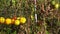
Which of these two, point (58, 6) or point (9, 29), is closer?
point (9, 29)

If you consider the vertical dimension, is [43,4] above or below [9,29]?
above

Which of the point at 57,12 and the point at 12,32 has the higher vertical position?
the point at 57,12

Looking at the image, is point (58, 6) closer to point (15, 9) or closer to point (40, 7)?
point (40, 7)

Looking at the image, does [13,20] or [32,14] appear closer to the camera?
[13,20]

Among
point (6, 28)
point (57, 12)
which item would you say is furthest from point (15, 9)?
point (57, 12)

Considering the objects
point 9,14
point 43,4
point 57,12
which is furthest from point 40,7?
point 9,14

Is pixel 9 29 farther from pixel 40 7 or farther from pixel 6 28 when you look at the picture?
pixel 40 7

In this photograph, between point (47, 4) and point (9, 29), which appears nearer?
point (9, 29)
